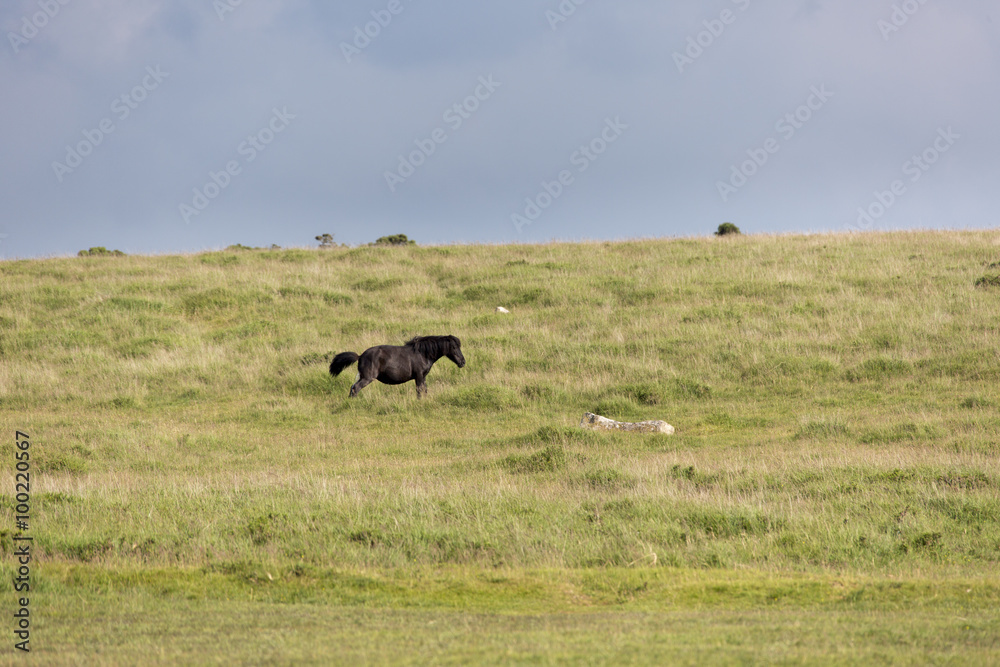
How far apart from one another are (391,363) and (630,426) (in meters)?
6.44

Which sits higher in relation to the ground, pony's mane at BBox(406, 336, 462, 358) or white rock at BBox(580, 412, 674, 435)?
pony's mane at BBox(406, 336, 462, 358)

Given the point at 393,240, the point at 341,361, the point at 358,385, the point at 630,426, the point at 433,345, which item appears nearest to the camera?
the point at 630,426

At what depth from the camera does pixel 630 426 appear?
58.8ft

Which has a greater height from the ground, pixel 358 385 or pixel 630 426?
pixel 358 385

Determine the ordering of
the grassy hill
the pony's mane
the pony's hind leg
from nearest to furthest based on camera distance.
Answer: the grassy hill → the pony's hind leg → the pony's mane

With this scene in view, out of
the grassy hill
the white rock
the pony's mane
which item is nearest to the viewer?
the grassy hill

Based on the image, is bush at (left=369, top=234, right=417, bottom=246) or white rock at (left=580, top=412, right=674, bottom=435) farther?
bush at (left=369, top=234, right=417, bottom=246)

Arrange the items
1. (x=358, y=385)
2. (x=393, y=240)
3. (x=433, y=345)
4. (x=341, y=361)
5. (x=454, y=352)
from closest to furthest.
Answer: (x=358, y=385) → (x=341, y=361) → (x=433, y=345) → (x=454, y=352) → (x=393, y=240)

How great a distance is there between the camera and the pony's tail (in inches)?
850

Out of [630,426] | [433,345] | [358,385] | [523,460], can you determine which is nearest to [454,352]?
[433,345]

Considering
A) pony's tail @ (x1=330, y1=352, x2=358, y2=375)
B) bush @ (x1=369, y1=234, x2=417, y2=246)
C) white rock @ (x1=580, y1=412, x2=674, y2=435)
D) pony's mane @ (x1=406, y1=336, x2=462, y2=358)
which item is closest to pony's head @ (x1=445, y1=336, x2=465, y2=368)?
pony's mane @ (x1=406, y1=336, x2=462, y2=358)

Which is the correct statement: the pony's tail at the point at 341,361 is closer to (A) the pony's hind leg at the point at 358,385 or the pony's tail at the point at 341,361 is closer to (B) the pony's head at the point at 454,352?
(A) the pony's hind leg at the point at 358,385

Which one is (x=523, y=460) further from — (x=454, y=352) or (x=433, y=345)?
(x=454, y=352)

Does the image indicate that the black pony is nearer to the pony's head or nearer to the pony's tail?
the pony's tail
